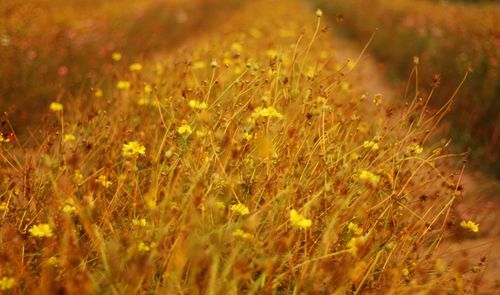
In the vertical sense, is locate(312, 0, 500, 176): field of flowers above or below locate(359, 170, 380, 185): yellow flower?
below

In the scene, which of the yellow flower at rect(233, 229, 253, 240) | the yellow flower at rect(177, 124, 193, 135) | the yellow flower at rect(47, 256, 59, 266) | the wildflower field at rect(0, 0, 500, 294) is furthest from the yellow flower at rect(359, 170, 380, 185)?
the yellow flower at rect(47, 256, 59, 266)

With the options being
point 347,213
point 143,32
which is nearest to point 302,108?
point 347,213

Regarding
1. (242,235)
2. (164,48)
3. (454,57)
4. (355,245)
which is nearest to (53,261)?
(242,235)

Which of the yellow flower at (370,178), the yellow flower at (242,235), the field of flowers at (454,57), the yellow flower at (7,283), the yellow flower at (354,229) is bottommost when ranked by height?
the field of flowers at (454,57)

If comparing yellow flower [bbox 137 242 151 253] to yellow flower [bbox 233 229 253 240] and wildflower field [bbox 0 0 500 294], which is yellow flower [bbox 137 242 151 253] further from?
yellow flower [bbox 233 229 253 240]

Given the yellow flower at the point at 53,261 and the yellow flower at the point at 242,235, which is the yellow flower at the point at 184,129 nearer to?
the yellow flower at the point at 242,235

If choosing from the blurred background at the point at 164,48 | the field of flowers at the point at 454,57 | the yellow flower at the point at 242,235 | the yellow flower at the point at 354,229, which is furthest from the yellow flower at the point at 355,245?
the blurred background at the point at 164,48
